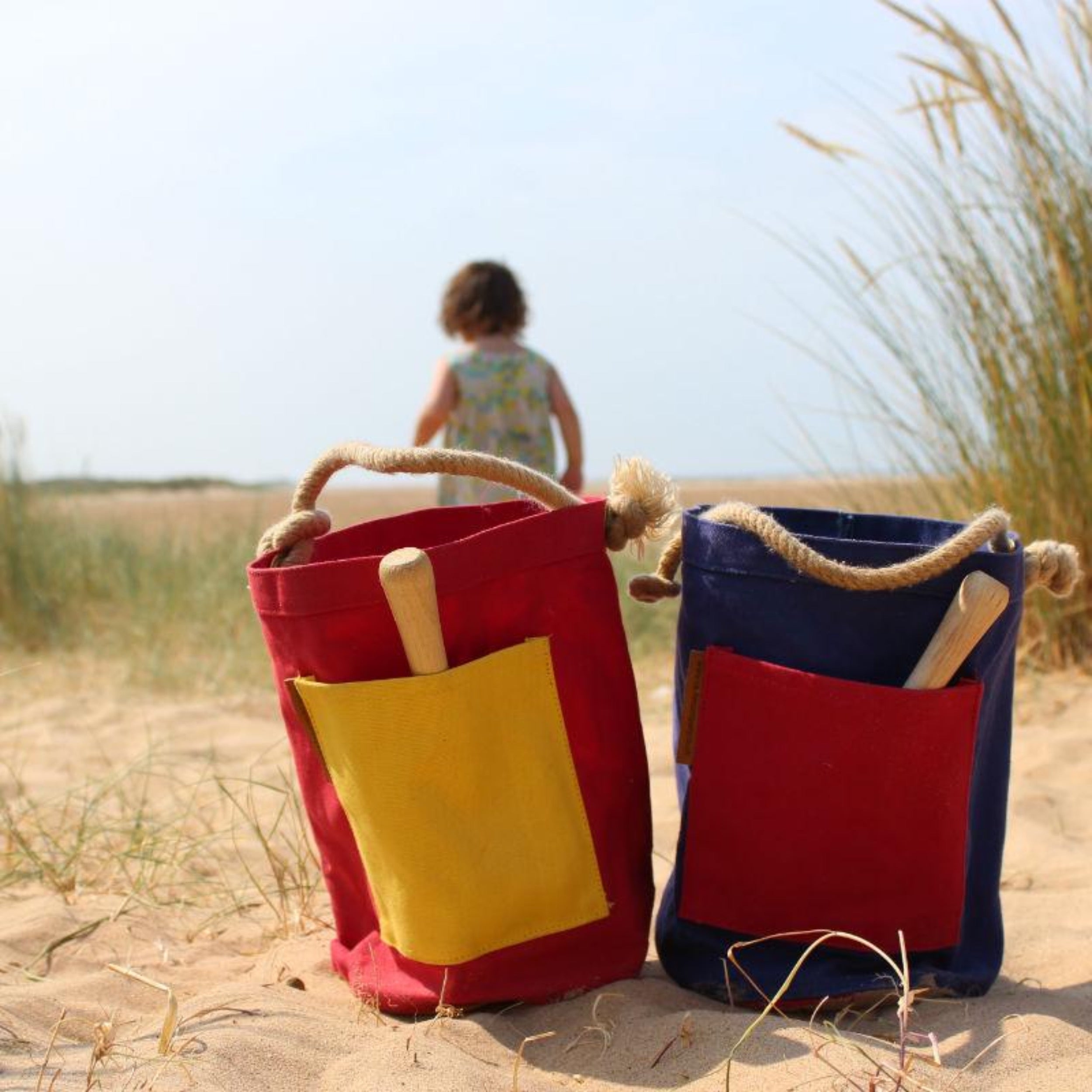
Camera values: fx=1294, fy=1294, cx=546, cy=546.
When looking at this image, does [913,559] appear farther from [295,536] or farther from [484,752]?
[295,536]

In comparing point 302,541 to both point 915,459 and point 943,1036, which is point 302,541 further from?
point 915,459

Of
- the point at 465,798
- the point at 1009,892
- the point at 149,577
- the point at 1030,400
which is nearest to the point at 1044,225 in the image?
the point at 1030,400

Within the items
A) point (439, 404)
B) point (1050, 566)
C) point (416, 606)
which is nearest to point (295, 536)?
point (416, 606)

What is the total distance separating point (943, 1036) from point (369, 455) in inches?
39.4

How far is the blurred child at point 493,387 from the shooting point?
4.11m

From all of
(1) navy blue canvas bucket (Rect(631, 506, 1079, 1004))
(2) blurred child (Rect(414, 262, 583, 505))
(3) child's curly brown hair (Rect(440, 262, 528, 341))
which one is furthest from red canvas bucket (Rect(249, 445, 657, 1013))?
(3) child's curly brown hair (Rect(440, 262, 528, 341))

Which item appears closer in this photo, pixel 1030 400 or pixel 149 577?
pixel 1030 400

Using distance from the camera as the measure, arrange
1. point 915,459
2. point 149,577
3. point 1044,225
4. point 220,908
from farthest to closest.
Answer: point 149,577 < point 915,459 < point 1044,225 < point 220,908

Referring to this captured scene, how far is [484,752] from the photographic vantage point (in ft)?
5.08

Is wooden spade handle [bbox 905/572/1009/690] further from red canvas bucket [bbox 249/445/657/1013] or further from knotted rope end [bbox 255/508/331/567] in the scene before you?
knotted rope end [bbox 255/508/331/567]

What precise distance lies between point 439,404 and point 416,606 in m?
2.70

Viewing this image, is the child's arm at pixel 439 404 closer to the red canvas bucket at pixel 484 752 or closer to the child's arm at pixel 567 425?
the child's arm at pixel 567 425

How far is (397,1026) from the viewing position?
161 cm

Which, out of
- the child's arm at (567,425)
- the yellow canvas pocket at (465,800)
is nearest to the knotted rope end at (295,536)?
the yellow canvas pocket at (465,800)
